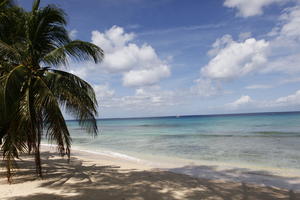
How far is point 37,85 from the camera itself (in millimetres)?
4938

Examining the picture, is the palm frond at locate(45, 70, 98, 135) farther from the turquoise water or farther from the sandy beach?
the turquoise water

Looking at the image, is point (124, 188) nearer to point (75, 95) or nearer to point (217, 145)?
point (75, 95)

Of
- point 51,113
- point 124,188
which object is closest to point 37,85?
point 51,113

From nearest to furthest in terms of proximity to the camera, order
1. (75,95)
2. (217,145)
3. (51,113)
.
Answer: (51,113), (75,95), (217,145)

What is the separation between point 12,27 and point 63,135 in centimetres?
327

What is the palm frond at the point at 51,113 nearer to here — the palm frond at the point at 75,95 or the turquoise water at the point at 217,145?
the palm frond at the point at 75,95

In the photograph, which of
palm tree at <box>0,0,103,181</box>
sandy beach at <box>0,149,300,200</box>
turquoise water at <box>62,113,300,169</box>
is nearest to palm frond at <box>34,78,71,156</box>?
palm tree at <box>0,0,103,181</box>

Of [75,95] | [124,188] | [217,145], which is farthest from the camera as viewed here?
[217,145]

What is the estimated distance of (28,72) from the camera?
195 inches

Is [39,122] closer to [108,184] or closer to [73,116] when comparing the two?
[73,116]

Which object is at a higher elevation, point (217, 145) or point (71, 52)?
point (71, 52)

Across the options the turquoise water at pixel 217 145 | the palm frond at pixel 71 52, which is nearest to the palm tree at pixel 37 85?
the palm frond at pixel 71 52

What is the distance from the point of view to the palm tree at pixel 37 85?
14.9 ft

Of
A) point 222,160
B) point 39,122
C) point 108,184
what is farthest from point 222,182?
point 39,122
